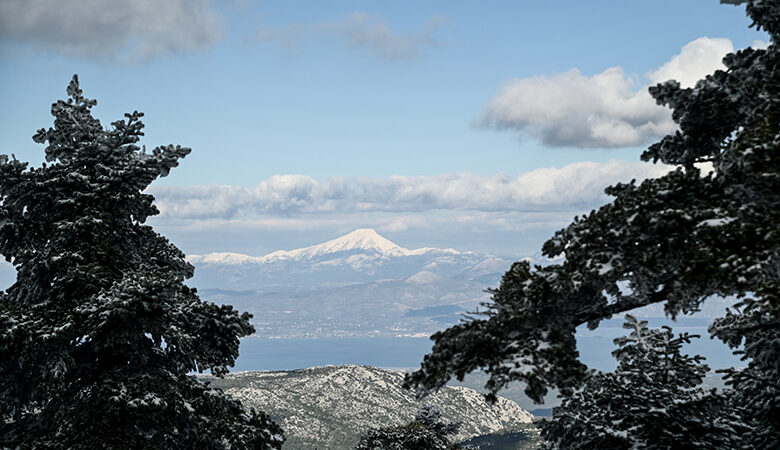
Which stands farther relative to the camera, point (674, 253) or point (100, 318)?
point (100, 318)

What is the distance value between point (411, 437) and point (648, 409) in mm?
17732

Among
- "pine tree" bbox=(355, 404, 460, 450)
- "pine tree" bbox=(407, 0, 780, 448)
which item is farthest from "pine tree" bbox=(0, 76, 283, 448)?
"pine tree" bbox=(355, 404, 460, 450)

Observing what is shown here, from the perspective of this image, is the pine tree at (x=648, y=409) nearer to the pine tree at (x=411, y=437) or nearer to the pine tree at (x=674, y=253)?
the pine tree at (x=674, y=253)

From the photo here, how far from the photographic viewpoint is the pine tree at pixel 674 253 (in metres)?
6.80

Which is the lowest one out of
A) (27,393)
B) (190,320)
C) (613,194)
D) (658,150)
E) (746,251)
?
(27,393)

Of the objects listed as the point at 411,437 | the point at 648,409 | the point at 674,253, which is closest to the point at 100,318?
the point at 674,253

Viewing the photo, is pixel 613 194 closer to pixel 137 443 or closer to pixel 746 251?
pixel 746 251

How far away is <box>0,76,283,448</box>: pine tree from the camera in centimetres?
1113

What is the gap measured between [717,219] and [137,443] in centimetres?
1072

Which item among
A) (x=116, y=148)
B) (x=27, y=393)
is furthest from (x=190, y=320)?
(x=116, y=148)

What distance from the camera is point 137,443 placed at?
11367 millimetres

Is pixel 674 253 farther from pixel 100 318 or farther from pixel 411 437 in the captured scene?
pixel 411 437

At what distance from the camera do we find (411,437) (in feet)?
90.2

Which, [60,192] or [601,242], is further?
[60,192]
